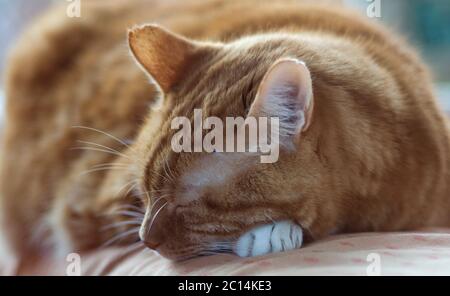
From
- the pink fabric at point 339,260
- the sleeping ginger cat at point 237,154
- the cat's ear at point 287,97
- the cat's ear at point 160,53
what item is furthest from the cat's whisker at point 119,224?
the cat's ear at point 287,97

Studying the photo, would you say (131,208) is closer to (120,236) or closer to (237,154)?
(120,236)

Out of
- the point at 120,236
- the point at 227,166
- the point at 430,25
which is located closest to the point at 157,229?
the point at 227,166

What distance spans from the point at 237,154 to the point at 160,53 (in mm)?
302

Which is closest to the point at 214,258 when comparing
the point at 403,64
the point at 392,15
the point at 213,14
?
the point at 403,64

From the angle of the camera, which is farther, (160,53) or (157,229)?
(160,53)

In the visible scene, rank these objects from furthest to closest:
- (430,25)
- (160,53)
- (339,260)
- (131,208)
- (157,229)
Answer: (430,25), (131,208), (160,53), (157,229), (339,260)

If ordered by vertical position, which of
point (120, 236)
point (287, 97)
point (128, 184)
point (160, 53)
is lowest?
point (120, 236)

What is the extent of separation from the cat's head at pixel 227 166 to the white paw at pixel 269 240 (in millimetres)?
12

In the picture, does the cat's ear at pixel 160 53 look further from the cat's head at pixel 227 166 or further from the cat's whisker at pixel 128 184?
Answer: the cat's whisker at pixel 128 184

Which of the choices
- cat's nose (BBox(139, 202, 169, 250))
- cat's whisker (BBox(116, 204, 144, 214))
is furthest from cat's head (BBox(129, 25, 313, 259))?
cat's whisker (BBox(116, 204, 144, 214))

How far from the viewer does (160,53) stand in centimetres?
120

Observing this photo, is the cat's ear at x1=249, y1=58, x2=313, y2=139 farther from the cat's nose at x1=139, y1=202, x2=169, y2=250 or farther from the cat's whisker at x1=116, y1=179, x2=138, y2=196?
the cat's whisker at x1=116, y1=179, x2=138, y2=196

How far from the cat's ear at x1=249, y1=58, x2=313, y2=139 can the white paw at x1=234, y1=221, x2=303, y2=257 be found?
0.15 metres

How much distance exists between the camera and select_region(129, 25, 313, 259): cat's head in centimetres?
97
